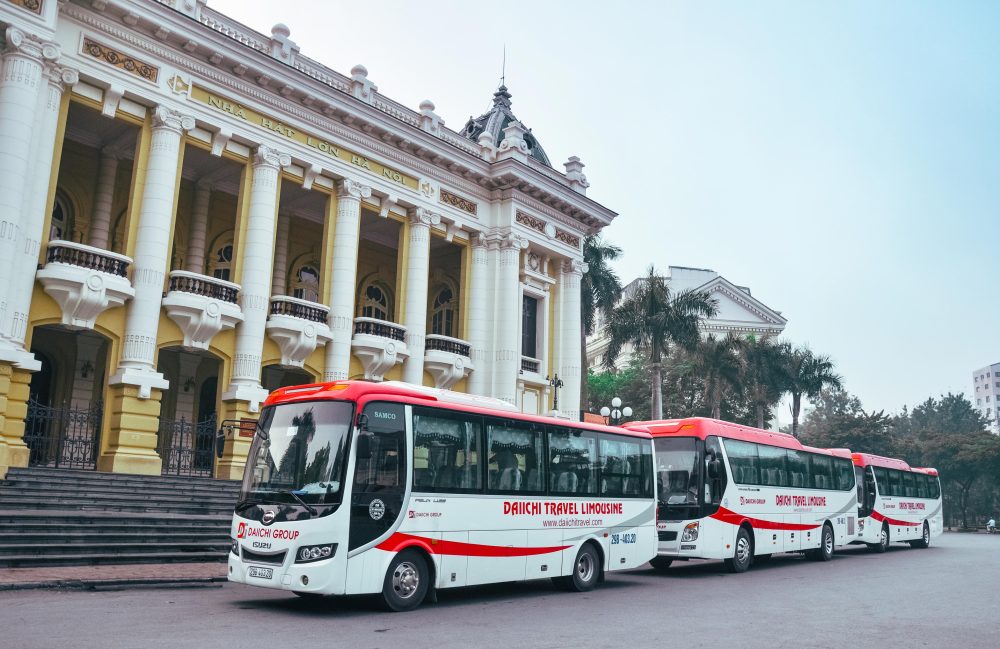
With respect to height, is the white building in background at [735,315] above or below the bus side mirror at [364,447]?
above

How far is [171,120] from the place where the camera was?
69.5 ft

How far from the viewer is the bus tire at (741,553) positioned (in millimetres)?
17703

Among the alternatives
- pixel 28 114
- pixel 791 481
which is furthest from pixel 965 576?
pixel 28 114

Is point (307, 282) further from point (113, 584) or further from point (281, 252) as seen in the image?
point (113, 584)

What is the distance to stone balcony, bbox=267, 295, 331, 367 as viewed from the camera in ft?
76.2

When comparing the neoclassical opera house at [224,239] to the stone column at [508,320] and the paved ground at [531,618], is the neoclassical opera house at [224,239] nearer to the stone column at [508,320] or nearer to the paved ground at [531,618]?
the stone column at [508,320]

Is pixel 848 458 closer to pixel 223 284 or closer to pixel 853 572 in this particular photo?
pixel 853 572

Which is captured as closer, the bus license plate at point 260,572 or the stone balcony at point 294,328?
the bus license plate at point 260,572

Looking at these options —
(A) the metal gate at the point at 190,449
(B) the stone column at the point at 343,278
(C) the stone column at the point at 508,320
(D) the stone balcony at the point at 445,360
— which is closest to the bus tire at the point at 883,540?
(C) the stone column at the point at 508,320

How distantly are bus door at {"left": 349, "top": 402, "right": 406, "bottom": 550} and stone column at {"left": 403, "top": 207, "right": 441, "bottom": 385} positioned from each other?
16138mm

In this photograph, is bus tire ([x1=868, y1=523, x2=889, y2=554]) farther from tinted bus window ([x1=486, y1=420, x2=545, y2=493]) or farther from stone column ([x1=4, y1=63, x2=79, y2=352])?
stone column ([x1=4, y1=63, x2=79, y2=352])

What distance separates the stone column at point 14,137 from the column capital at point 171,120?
9.32 feet

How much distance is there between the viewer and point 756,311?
219 feet

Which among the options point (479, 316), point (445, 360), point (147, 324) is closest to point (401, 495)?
point (147, 324)
